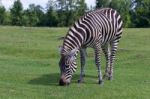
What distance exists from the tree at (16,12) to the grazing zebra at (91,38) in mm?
78893

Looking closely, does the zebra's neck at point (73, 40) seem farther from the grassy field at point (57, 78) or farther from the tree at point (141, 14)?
the tree at point (141, 14)

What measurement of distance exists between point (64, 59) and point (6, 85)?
7.17 feet

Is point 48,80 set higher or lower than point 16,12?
higher

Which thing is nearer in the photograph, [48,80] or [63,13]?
[48,80]

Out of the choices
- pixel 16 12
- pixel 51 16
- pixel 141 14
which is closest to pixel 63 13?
Answer: pixel 51 16

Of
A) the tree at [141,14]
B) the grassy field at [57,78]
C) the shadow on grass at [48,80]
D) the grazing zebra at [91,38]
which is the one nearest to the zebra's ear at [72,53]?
the grazing zebra at [91,38]

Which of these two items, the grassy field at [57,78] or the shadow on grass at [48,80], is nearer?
the grassy field at [57,78]

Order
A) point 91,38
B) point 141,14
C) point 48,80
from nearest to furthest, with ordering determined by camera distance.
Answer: point 91,38 < point 48,80 < point 141,14

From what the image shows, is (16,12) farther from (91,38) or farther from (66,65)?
(66,65)

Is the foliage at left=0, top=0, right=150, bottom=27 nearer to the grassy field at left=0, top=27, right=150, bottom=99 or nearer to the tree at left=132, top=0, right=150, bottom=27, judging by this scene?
the tree at left=132, top=0, right=150, bottom=27

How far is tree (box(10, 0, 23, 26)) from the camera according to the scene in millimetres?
98500

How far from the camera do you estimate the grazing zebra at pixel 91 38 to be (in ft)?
54.6

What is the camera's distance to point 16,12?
101062mm

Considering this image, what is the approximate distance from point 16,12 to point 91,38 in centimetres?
8503
